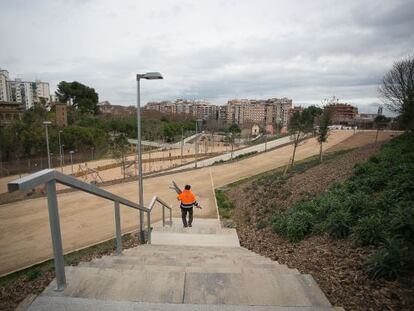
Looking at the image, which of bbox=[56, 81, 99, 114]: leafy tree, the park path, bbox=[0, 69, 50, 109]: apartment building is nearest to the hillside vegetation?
the park path

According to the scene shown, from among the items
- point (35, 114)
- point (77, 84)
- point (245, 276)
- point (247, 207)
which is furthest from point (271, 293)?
point (77, 84)

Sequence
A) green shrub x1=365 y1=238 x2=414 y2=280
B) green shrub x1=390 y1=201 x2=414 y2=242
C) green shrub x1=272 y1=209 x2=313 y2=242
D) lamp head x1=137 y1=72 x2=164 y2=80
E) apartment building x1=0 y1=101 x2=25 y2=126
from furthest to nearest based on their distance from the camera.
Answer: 1. apartment building x1=0 y1=101 x2=25 y2=126
2. lamp head x1=137 y1=72 x2=164 y2=80
3. green shrub x1=272 y1=209 x2=313 y2=242
4. green shrub x1=390 y1=201 x2=414 y2=242
5. green shrub x1=365 y1=238 x2=414 y2=280

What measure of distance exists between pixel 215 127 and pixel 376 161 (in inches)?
2955

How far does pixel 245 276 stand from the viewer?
115 inches

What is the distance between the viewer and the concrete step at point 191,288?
95.3 inches

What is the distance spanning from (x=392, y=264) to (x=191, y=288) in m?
2.39

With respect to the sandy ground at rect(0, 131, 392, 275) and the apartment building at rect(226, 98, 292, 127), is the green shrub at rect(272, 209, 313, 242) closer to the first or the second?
the sandy ground at rect(0, 131, 392, 275)

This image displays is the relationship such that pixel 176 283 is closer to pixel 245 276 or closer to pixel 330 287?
pixel 245 276

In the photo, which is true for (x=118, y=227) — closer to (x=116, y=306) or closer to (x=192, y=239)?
(x=116, y=306)

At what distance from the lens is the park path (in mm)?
9948

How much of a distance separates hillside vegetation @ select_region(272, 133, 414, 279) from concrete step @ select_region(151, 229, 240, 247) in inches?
54.3

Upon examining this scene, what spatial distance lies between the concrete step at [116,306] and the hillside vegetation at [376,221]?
140 centimetres

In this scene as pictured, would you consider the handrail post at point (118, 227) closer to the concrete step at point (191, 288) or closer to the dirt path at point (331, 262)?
the concrete step at point (191, 288)

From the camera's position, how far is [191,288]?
8.45 feet
